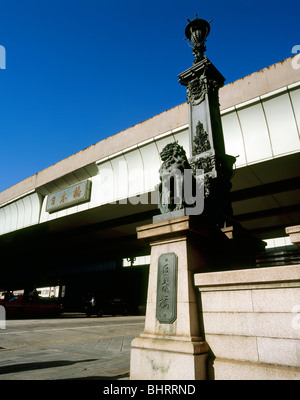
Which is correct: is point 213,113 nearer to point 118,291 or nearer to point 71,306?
point 118,291

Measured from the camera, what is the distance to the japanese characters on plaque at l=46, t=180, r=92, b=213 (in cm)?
1631

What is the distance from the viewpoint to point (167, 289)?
412 cm

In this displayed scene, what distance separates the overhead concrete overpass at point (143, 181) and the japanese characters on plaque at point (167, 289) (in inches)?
A: 320

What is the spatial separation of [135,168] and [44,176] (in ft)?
26.3

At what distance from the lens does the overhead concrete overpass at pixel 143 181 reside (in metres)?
10.6

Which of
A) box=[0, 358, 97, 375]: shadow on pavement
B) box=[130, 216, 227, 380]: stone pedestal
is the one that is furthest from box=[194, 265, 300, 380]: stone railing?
box=[0, 358, 97, 375]: shadow on pavement

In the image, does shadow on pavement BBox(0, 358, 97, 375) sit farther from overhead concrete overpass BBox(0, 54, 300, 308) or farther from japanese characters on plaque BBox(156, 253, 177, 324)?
overhead concrete overpass BBox(0, 54, 300, 308)

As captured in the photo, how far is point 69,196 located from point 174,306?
1461cm

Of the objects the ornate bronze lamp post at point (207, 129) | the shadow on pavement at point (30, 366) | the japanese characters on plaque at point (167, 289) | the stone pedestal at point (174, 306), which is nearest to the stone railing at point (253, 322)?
the stone pedestal at point (174, 306)

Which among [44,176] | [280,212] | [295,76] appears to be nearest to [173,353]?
[295,76]

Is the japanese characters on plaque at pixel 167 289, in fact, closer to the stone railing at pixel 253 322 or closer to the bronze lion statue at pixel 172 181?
the stone railing at pixel 253 322

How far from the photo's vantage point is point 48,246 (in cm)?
2600

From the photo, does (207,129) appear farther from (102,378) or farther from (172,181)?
(102,378)

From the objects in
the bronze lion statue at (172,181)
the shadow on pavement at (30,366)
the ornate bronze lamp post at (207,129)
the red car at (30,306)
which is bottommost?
the shadow on pavement at (30,366)
